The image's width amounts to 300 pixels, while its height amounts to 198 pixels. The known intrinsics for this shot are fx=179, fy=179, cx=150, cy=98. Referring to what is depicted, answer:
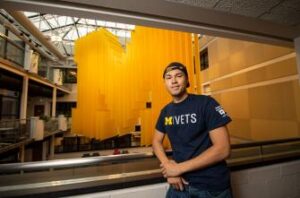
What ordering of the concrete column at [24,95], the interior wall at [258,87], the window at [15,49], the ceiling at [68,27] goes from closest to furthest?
the interior wall at [258,87] → the window at [15,49] → the concrete column at [24,95] → the ceiling at [68,27]

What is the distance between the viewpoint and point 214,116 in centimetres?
85

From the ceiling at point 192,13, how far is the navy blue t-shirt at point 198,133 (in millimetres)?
585

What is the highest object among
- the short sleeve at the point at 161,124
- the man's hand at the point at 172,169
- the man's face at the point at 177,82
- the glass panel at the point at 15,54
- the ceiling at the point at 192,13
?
the glass panel at the point at 15,54

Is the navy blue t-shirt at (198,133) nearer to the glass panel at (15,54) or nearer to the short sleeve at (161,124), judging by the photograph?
the short sleeve at (161,124)

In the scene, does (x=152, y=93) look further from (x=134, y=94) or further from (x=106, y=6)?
(x=106, y=6)

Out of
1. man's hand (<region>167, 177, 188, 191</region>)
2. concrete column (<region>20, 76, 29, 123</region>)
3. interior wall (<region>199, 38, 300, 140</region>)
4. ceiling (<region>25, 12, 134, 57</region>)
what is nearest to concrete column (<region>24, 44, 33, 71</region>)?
concrete column (<region>20, 76, 29, 123</region>)

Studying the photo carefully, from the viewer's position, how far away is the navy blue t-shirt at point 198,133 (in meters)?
0.86

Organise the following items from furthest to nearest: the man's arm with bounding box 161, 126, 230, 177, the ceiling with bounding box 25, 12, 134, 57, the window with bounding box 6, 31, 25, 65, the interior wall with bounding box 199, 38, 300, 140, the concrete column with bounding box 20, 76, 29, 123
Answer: the ceiling with bounding box 25, 12, 134, 57 → the concrete column with bounding box 20, 76, 29, 123 → the window with bounding box 6, 31, 25, 65 → the interior wall with bounding box 199, 38, 300, 140 → the man's arm with bounding box 161, 126, 230, 177

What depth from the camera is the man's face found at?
95 cm

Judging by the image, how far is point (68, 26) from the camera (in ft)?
30.1

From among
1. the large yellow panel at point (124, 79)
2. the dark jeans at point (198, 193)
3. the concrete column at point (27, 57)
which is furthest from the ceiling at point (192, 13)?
the concrete column at point (27, 57)

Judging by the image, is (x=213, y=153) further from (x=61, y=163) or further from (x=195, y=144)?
(x=61, y=163)

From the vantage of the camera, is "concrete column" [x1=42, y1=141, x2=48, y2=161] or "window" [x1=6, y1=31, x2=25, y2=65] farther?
"concrete column" [x1=42, y1=141, x2=48, y2=161]

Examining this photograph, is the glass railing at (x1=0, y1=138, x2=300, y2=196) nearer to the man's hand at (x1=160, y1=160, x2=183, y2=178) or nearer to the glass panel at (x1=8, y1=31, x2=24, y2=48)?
the man's hand at (x1=160, y1=160, x2=183, y2=178)
